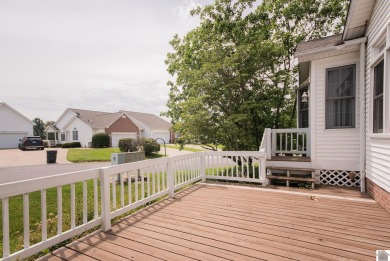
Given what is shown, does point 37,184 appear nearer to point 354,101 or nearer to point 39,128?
point 354,101

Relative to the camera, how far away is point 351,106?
577 centimetres

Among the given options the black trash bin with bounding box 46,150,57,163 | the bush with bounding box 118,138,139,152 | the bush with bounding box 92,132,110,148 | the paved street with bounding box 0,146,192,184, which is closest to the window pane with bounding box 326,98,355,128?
the paved street with bounding box 0,146,192,184

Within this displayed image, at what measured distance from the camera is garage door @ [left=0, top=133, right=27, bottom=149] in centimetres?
2981

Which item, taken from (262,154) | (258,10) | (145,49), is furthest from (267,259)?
(258,10)

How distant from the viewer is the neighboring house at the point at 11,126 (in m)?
29.8

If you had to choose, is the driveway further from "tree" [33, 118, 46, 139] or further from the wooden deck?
"tree" [33, 118, 46, 139]

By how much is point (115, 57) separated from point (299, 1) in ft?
32.1

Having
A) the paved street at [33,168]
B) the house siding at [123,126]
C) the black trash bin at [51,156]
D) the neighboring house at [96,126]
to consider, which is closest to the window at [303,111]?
the paved street at [33,168]

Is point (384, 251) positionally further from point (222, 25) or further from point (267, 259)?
point (222, 25)

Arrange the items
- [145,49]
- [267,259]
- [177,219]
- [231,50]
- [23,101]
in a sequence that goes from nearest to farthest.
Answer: [267,259] → [177,219] → [145,49] → [231,50] → [23,101]

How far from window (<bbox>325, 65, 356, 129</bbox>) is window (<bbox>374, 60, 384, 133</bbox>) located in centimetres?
122

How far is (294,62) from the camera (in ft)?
37.0

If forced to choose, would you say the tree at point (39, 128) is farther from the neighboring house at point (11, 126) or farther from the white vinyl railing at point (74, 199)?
the white vinyl railing at point (74, 199)

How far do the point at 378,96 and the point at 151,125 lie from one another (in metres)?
36.0
